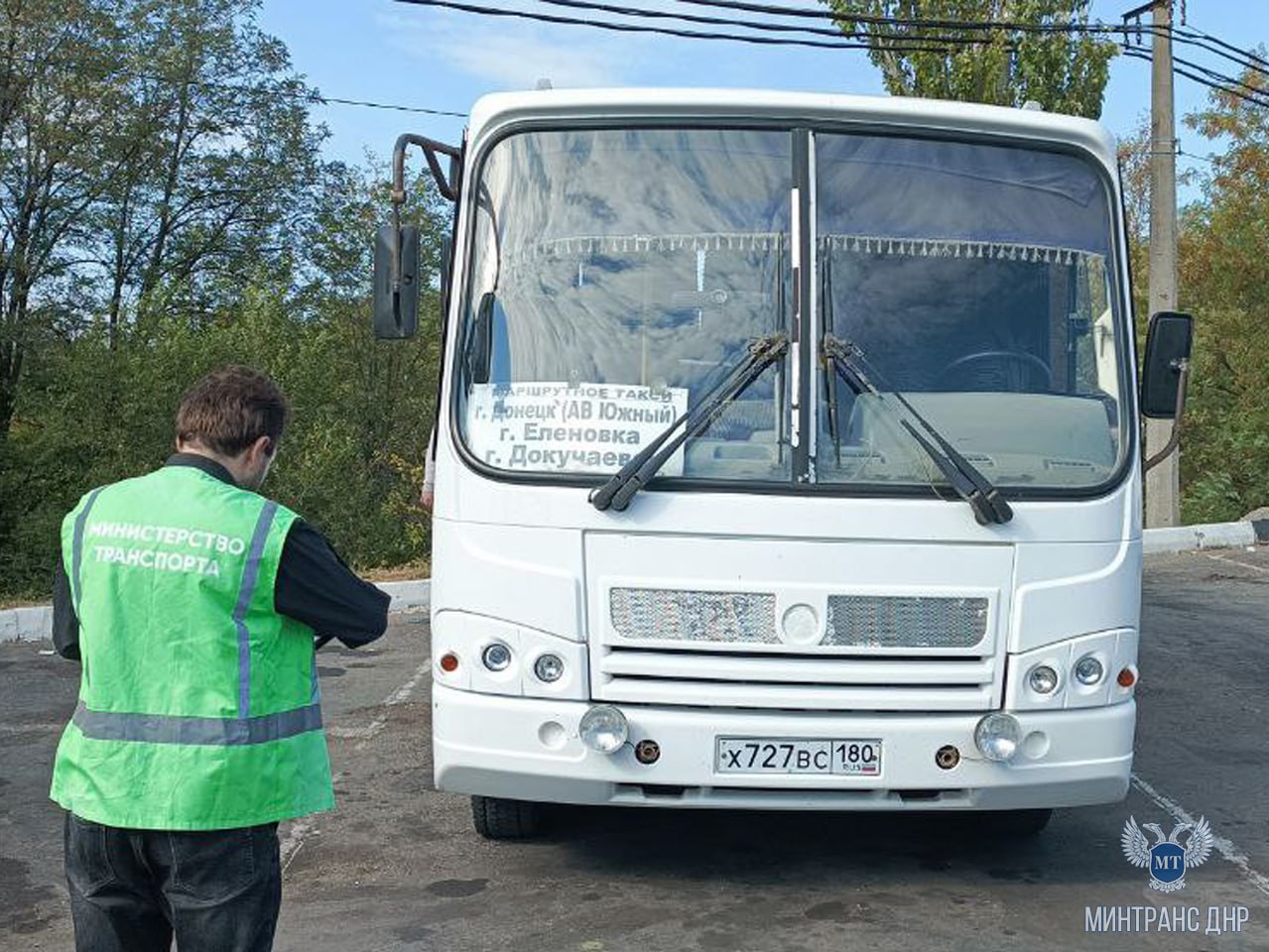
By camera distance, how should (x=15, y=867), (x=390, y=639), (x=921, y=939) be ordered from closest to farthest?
(x=921, y=939) → (x=15, y=867) → (x=390, y=639)

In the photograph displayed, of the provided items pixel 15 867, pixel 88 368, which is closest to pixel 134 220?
pixel 88 368

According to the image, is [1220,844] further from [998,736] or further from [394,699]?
[394,699]

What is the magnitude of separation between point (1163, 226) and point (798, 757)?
16.3 meters

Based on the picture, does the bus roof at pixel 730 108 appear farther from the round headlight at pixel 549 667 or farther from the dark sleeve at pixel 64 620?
the dark sleeve at pixel 64 620

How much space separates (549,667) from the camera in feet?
16.2

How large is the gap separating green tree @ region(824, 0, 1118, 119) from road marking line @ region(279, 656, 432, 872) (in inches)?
584

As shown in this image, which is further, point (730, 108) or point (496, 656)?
point (730, 108)

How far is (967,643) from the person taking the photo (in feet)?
16.2

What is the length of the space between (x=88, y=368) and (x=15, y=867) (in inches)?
941

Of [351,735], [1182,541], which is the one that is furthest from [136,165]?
[351,735]

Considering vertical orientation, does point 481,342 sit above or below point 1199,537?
above

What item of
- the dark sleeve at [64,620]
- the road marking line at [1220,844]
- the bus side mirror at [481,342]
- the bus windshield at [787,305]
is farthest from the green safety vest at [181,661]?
the road marking line at [1220,844]

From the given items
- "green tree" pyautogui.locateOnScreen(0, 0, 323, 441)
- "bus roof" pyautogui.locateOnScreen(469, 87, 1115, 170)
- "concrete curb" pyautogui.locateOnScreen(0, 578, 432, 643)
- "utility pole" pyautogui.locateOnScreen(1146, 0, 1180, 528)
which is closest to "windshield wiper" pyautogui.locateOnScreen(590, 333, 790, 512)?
"bus roof" pyautogui.locateOnScreen(469, 87, 1115, 170)

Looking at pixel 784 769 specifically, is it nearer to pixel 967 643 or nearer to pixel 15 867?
pixel 967 643
